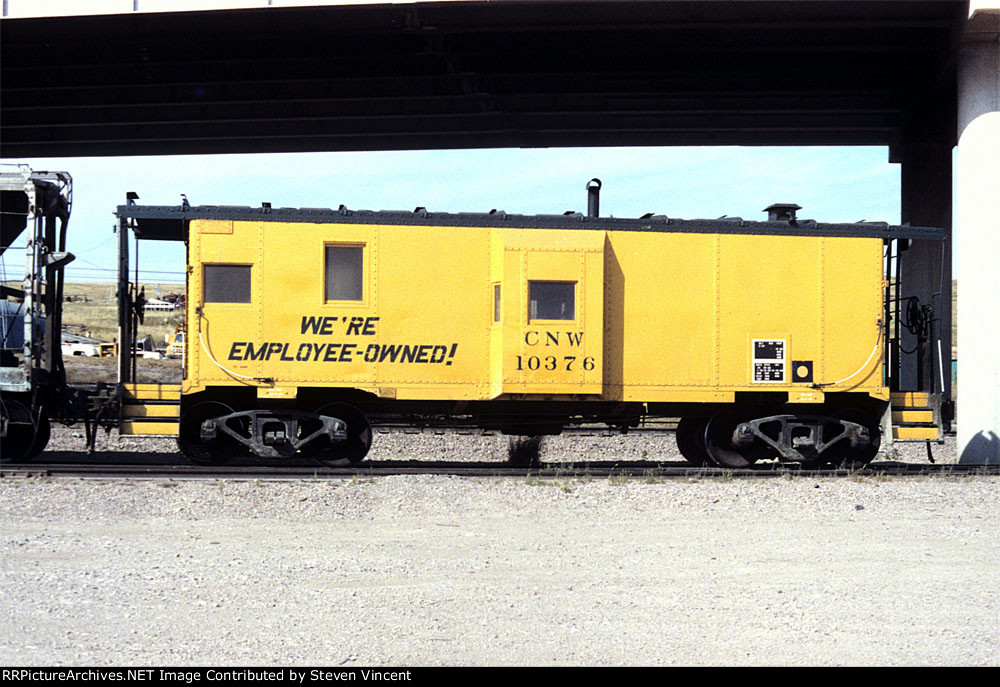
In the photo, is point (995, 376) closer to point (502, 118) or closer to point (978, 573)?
point (978, 573)

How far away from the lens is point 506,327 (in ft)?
41.1

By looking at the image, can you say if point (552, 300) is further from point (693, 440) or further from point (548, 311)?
point (693, 440)

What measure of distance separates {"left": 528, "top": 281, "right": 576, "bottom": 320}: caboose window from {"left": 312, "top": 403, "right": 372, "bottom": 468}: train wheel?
9.35 ft

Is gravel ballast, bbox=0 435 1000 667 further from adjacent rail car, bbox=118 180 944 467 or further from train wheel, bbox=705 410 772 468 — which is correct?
train wheel, bbox=705 410 772 468

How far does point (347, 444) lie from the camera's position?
43.3ft

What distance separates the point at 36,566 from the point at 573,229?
7.90 metres

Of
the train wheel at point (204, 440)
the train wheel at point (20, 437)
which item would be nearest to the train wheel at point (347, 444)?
the train wheel at point (204, 440)

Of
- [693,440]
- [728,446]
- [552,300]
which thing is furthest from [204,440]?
[728,446]

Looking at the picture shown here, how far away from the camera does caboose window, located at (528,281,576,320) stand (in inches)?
497

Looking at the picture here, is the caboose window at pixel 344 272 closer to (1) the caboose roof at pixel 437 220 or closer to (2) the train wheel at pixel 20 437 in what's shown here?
(1) the caboose roof at pixel 437 220

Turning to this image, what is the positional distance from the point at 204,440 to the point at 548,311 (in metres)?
5.01

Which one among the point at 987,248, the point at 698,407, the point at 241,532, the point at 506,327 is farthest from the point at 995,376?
the point at 241,532

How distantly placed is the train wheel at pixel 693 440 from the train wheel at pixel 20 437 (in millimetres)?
9443

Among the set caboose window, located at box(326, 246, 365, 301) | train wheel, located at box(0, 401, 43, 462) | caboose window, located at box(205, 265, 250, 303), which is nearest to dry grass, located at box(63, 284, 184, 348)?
train wheel, located at box(0, 401, 43, 462)
